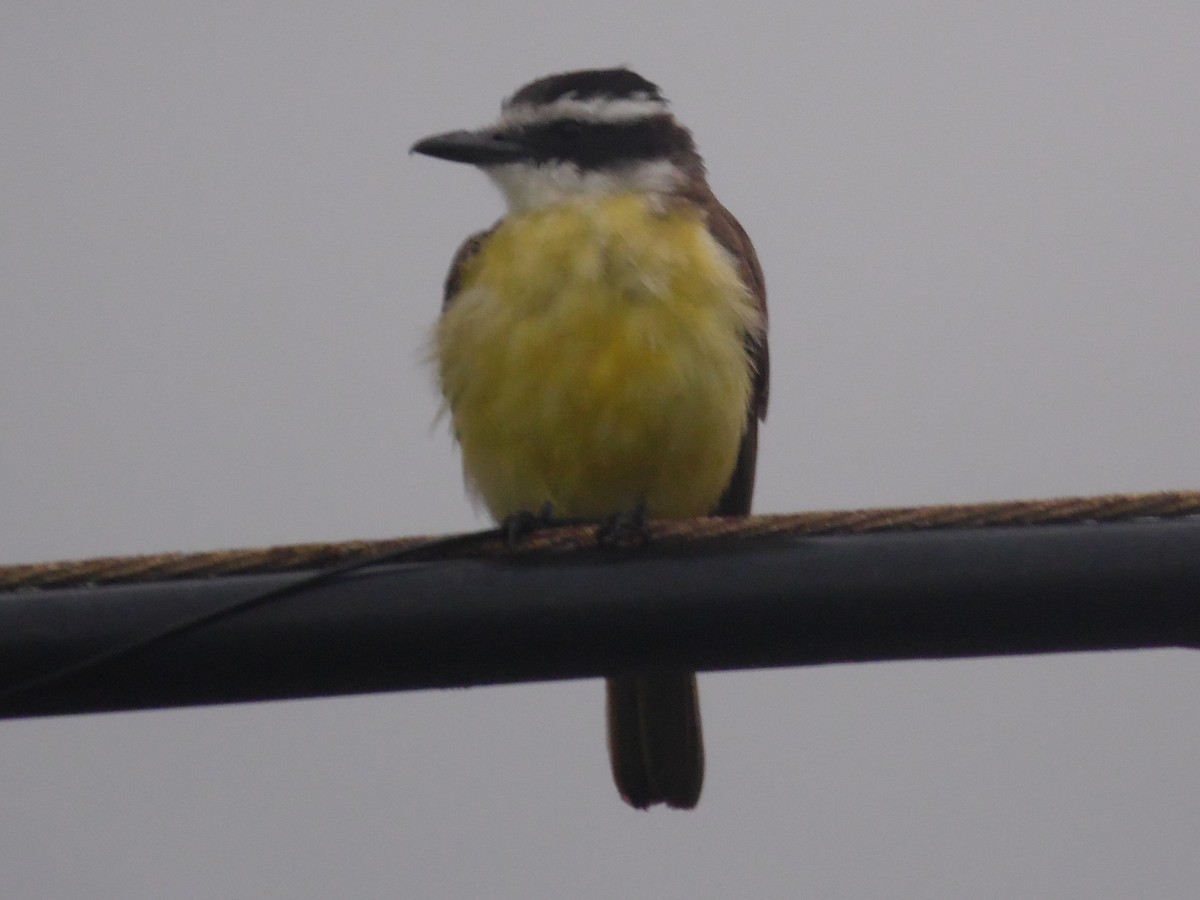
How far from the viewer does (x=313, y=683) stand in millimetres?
3111

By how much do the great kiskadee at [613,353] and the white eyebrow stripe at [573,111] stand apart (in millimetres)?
32

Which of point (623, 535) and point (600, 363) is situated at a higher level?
point (600, 363)

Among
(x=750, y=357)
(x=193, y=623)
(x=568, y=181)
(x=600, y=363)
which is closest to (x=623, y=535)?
(x=193, y=623)

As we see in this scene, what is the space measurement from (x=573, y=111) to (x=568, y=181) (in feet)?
1.07

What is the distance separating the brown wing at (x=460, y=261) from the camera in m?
5.29

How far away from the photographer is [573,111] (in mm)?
5742

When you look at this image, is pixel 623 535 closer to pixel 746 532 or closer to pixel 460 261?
pixel 746 532

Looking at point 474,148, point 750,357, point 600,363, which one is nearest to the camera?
point 600,363

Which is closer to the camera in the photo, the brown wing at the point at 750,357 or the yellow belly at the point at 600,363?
the yellow belly at the point at 600,363

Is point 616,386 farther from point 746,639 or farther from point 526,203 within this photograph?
point 746,639

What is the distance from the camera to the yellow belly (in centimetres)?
481

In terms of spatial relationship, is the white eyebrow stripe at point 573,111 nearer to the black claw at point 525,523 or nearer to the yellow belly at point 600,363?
the yellow belly at point 600,363

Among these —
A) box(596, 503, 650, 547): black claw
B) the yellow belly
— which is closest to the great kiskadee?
the yellow belly

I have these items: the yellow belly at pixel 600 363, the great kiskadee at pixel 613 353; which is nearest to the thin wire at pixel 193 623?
the great kiskadee at pixel 613 353
